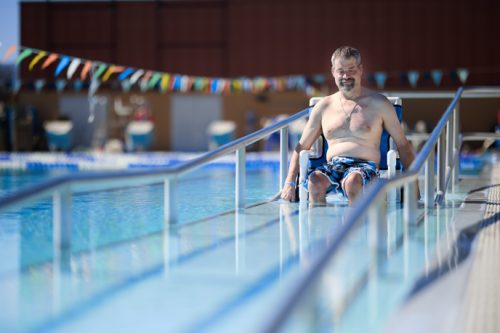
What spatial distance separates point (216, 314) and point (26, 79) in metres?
22.4

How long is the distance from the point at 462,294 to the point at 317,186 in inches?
114

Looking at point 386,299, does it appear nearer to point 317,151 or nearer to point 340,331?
point 340,331

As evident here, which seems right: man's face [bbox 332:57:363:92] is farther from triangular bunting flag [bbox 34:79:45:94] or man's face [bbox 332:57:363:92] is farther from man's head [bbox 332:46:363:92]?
triangular bunting flag [bbox 34:79:45:94]

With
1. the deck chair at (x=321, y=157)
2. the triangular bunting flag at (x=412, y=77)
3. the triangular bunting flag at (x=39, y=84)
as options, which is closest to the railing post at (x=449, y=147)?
the deck chair at (x=321, y=157)

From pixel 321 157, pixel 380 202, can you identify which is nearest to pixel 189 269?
pixel 380 202

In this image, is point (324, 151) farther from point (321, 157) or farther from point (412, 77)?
point (412, 77)

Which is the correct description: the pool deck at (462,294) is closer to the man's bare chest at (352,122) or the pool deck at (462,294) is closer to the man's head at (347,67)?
the man's bare chest at (352,122)

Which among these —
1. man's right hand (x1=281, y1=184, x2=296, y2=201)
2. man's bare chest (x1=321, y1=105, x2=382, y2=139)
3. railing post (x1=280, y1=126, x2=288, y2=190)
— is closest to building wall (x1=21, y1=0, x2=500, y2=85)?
railing post (x1=280, y1=126, x2=288, y2=190)

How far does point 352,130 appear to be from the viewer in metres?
5.96

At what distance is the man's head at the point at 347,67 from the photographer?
18.9 feet

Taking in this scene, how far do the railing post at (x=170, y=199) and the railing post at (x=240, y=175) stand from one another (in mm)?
884

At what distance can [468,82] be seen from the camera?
2283 cm

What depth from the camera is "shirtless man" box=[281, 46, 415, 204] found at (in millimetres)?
5879

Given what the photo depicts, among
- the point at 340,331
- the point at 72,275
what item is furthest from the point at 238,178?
the point at 340,331
